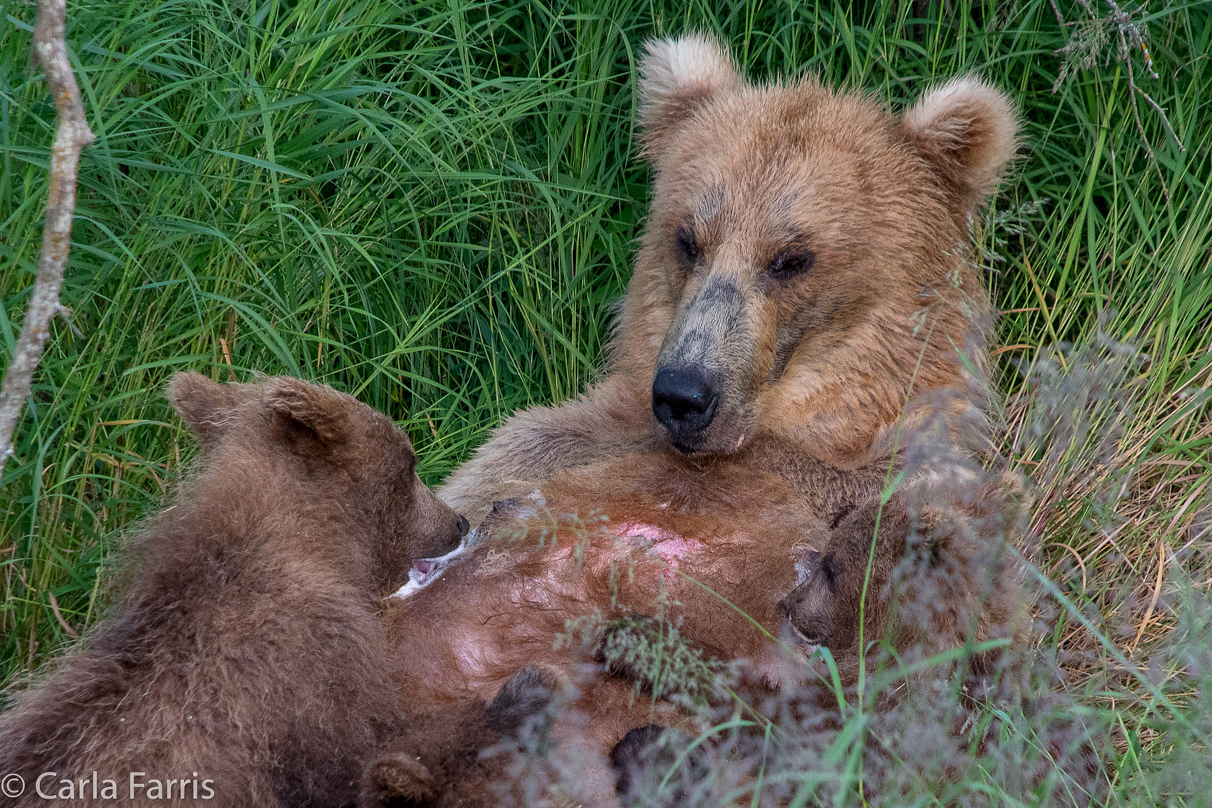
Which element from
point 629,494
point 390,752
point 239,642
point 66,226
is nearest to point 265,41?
point 66,226

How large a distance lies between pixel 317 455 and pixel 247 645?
53 centimetres

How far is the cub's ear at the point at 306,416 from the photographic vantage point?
110 inches

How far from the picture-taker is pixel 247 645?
8.19ft

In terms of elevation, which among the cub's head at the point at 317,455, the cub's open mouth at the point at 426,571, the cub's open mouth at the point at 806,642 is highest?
the cub's head at the point at 317,455

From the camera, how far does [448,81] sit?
4.81 m

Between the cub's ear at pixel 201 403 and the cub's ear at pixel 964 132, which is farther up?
the cub's ear at pixel 964 132

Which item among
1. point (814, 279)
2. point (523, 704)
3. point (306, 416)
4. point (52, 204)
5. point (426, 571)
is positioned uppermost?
point (52, 204)

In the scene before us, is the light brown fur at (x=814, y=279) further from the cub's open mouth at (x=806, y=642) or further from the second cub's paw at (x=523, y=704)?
the second cub's paw at (x=523, y=704)

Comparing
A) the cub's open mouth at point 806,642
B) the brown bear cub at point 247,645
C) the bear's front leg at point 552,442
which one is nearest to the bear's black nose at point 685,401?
the bear's front leg at point 552,442

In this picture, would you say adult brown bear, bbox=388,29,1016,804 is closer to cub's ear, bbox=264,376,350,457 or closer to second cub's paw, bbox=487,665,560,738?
second cub's paw, bbox=487,665,560,738

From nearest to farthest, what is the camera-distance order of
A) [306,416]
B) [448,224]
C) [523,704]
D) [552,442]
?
[523,704], [306,416], [552,442], [448,224]

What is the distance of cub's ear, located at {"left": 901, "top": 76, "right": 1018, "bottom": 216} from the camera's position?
361 centimetres

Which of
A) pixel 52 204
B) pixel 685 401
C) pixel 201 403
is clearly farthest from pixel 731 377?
pixel 52 204

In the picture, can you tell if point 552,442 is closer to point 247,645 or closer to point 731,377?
point 731,377
